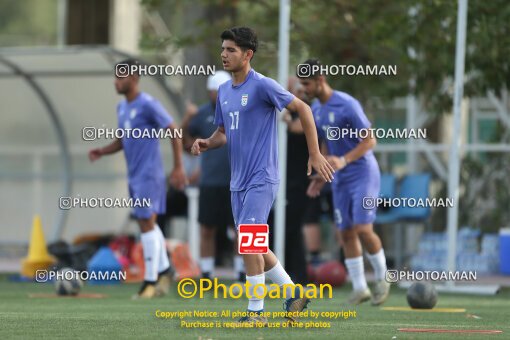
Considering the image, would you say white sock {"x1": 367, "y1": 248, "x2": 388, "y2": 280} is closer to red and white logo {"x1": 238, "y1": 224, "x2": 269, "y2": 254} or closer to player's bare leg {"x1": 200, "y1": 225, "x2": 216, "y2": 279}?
player's bare leg {"x1": 200, "y1": 225, "x2": 216, "y2": 279}

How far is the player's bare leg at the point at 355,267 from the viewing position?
43.1 feet

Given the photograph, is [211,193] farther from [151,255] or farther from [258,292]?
[258,292]

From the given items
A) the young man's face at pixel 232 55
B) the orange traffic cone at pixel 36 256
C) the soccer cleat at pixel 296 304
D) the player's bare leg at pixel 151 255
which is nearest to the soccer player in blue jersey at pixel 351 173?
the player's bare leg at pixel 151 255

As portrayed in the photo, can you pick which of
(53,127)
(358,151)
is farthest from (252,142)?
(53,127)

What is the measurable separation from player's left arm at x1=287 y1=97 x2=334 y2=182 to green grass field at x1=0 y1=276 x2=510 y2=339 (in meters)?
1.13

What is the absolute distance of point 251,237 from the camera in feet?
32.2

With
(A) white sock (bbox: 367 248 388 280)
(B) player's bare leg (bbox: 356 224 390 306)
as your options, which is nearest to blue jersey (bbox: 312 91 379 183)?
(B) player's bare leg (bbox: 356 224 390 306)

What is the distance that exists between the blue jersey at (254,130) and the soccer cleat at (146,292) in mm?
4169

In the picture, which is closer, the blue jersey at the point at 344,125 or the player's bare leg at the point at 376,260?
the blue jersey at the point at 344,125

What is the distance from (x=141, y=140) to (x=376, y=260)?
8.92 feet

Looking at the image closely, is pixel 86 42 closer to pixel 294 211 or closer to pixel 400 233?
pixel 400 233

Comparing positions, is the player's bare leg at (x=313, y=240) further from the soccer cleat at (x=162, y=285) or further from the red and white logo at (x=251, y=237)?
the red and white logo at (x=251, y=237)

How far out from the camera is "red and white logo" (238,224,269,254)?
978cm

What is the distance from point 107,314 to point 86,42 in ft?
53.7
